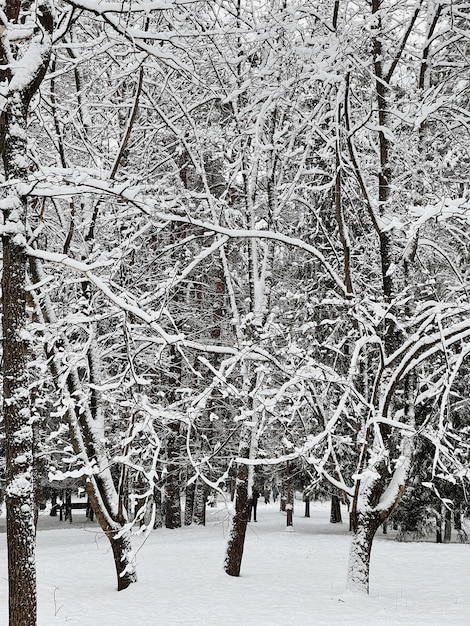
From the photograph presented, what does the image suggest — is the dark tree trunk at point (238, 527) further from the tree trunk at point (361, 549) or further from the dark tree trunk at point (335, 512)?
the dark tree trunk at point (335, 512)

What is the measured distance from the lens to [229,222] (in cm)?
1126

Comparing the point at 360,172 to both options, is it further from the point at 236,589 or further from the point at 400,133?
the point at 236,589

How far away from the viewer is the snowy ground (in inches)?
331

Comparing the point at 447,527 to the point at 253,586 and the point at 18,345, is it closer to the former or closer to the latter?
the point at 253,586

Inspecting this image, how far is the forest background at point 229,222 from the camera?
593 centimetres

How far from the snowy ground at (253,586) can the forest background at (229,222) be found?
72cm

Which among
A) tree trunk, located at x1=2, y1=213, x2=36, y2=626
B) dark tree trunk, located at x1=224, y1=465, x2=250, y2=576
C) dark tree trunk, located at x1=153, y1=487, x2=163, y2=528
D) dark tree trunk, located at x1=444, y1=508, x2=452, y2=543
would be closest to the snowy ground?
dark tree trunk, located at x1=224, y1=465, x2=250, y2=576

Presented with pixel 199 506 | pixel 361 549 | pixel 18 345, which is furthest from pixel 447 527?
pixel 18 345

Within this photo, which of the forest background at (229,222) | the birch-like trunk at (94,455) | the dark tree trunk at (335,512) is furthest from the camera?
the dark tree trunk at (335,512)

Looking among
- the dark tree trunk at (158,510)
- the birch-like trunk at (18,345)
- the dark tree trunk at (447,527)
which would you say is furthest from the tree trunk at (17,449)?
the dark tree trunk at (447,527)

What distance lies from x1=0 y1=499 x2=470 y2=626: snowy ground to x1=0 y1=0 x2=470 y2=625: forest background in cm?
72

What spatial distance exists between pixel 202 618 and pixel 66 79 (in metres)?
9.13

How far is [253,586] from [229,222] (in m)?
6.03

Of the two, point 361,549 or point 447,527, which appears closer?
point 361,549
